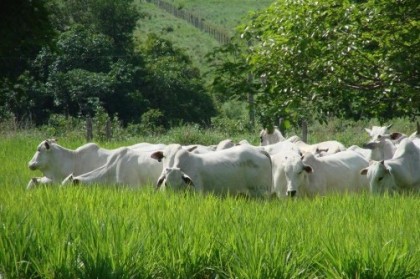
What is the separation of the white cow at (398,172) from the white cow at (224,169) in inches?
49.9

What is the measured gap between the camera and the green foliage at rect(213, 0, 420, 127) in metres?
9.06

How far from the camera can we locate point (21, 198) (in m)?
8.20

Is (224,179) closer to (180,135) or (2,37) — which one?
(2,37)

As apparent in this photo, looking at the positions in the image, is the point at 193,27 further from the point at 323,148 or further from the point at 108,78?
the point at 323,148

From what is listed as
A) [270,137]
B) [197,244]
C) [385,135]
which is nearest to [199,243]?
[197,244]

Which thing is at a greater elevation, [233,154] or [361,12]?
[361,12]

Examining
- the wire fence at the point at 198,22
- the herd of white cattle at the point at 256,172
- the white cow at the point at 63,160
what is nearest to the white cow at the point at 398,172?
the herd of white cattle at the point at 256,172

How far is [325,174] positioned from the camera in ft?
36.2

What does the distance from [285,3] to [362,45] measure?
1.23 meters

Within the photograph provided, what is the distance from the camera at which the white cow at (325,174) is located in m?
10.4

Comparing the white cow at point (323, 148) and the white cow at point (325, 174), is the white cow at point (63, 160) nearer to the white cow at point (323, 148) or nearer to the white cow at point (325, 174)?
the white cow at point (323, 148)

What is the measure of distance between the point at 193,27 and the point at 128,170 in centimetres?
4857

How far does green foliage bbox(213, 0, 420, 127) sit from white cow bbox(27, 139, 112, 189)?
3242 mm

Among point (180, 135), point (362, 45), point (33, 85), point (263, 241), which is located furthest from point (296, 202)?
point (33, 85)
